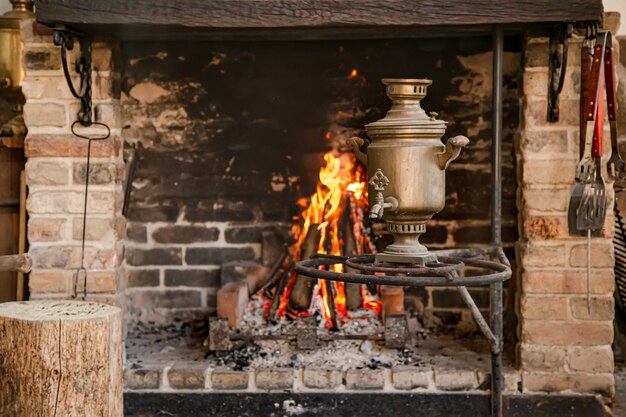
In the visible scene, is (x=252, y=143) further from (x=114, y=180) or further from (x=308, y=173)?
(x=114, y=180)

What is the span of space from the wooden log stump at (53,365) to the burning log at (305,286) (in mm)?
1253

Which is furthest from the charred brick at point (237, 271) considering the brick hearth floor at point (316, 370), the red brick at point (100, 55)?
the red brick at point (100, 55)

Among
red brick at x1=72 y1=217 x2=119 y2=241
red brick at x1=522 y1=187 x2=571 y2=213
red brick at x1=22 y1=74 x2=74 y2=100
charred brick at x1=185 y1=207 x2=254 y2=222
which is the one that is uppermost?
red brick at x1=22 y1=74 x2=74 y2=100

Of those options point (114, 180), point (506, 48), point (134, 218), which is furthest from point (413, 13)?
point (134, 218)

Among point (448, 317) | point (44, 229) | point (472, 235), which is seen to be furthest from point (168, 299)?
point (472, 235)

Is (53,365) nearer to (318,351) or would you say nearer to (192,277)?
(318,351)

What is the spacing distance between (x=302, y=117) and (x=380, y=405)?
140 centimetres

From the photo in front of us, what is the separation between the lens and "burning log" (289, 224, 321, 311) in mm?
3609

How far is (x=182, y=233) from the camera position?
3.81m

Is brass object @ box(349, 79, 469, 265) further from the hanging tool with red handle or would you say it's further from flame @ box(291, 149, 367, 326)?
flame @ box(291, 149, 367, 326)

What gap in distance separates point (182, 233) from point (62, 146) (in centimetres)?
77

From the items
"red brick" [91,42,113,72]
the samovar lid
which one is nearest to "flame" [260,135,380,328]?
"red brick" [91,42,113,72]

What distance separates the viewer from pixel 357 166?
3.76m

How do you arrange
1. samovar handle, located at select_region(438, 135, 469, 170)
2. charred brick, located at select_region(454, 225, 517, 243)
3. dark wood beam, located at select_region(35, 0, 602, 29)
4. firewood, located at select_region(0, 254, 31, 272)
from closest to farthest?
samovar handle, located at select_region(438, 135, 469, 170) < firewood, located at select_region(0, 254, 31, 272) < dark wood beam, located at select_region(35, 0, 602, 29) < charred brick, located at select_region(454, 225, 517, 243)
